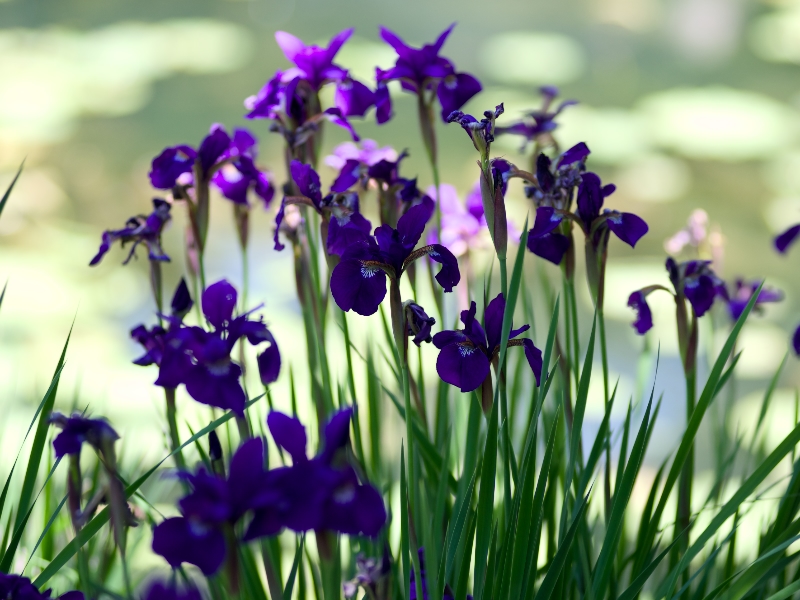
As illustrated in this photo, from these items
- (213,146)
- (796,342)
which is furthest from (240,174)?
(796,342)

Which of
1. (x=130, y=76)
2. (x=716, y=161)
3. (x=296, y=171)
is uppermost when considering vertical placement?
(x=130, y=76)

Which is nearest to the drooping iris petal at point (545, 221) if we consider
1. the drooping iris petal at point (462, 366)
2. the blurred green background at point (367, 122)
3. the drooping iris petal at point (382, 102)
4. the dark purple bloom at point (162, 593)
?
the drooping iris petal at point (462, 366)

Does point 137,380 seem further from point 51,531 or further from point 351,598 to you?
point 351,598

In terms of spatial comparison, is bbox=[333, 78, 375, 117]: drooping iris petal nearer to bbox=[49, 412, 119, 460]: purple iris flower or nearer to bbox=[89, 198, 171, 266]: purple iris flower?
bbox=[89, 198, 171, 266]: purple iris flower

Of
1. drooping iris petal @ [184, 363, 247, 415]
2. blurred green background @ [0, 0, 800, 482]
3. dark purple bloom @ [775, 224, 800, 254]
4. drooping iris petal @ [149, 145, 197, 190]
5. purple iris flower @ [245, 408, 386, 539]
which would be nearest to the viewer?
purple iris flower @ [245, 408, 386, 539]

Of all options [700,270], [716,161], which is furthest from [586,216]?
[716,161]

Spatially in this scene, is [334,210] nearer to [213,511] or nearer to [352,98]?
[352,98]

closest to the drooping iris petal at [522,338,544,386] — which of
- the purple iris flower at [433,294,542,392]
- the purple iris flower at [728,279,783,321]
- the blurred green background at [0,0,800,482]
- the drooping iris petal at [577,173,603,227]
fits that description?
the purple iris flower at [433,294,542,392]
